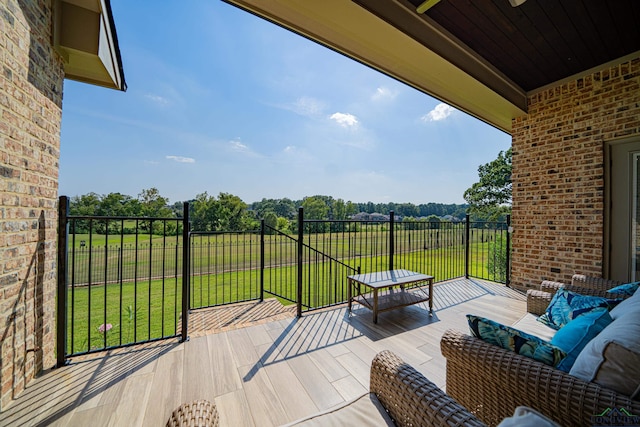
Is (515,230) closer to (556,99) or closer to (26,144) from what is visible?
(556,99)

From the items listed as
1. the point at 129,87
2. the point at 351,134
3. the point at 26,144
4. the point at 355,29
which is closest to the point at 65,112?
the point at 26,144

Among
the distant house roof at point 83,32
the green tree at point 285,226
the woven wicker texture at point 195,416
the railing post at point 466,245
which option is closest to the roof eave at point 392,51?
the distant house roof at point 83,32

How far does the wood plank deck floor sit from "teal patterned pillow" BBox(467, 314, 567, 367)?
813 mm

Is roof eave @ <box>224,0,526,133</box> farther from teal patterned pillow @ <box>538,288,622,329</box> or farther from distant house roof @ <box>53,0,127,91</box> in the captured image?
teal patterned pillow @ <box>538,288,622,329</box>

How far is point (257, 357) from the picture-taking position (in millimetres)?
2096

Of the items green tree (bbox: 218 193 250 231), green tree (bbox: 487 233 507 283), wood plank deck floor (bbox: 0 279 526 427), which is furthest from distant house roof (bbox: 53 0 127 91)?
green tree (bbox: 487 233 507 283)

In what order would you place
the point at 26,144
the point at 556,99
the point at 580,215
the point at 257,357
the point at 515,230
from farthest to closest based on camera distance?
→ the point at 515,230 < the point at 556,99 < the point at 580,215 < the point at 257,357 < the point at 26,144

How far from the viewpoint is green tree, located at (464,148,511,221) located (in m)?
10.2

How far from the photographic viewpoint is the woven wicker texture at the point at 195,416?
2.58 feet

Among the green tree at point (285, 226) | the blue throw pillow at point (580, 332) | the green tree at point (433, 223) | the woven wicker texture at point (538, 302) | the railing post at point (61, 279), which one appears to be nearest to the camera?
the blue throw pillow at point (580, 332)

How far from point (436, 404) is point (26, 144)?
271cm

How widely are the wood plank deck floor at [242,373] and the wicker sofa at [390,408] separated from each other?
27.4 inches

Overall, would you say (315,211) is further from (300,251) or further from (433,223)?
(300,251)

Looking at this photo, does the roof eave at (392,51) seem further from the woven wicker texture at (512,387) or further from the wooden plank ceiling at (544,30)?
the woven wicker texture at (512,387)
